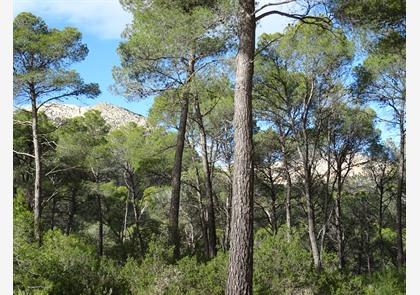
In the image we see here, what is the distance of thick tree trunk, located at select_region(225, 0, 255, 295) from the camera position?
15.8ft

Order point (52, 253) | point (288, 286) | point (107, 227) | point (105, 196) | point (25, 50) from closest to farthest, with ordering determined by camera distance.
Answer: point (52, 253) → point (288, 286) → point (25, 50) → point (105, 196) → point (107, 227)

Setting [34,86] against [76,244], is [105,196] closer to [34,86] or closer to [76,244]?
[34,86]

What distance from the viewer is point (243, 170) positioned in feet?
16.6

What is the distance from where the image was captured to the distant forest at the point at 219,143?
557 cm

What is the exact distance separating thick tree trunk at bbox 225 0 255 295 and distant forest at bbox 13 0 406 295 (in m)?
0.02
